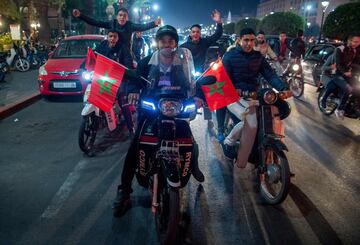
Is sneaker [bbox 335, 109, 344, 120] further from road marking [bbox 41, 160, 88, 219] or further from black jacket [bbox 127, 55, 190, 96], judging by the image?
road marking [bbox 41, 160, 88, 219]

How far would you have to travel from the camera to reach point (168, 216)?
3.30 meters

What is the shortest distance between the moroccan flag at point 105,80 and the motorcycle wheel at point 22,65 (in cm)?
1413

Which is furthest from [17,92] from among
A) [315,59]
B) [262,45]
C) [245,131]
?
[315,59]

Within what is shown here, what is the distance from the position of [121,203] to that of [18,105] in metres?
6.57

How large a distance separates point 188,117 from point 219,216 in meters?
1.26

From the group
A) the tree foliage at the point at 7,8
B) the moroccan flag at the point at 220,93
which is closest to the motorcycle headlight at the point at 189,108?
the moroccan flag at the point at 220,93

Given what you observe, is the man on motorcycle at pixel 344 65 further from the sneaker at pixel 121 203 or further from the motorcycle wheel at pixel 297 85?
the sneaker at pixel 121 203

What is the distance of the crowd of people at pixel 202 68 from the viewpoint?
11.8ft

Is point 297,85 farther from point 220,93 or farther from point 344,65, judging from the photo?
point 220,93

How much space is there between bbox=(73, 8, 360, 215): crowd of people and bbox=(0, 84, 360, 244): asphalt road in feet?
1.29

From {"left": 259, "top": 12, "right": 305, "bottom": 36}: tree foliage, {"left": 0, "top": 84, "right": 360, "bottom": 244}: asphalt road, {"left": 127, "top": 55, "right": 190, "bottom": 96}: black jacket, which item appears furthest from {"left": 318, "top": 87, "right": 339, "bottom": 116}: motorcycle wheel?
{"left": 259, "top": 12, "right": 305, "bottom": 36}: tree foliage

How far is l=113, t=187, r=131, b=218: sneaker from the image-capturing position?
3.85 meters

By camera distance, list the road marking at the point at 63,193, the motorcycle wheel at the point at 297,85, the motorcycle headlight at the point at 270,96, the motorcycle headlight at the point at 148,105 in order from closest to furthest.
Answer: the motorcycle headlight at the point at 148,105
the road marking at the point at 63,193
the motorcycle headlight at the point at 270,96
the motorcycle wheel at the point at 297,85

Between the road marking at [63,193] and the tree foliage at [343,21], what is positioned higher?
the tree foliage at [343,21]
